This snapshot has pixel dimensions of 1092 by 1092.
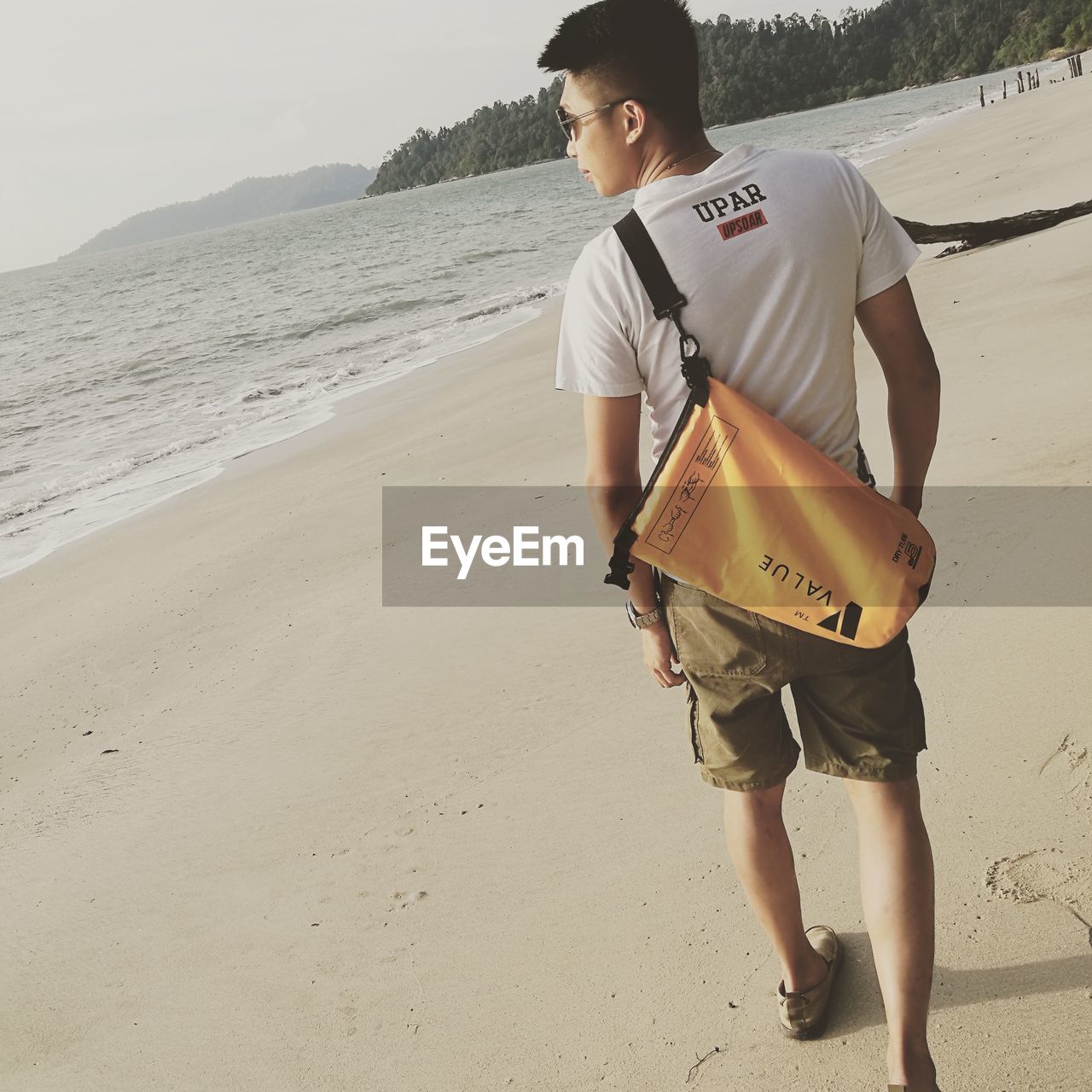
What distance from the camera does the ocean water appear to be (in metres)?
9.24

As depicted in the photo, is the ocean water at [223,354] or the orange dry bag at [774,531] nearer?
the orange dry bag at [774,531]

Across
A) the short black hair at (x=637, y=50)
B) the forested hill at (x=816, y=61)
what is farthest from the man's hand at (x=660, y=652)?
the forested hill at (x=816, y=61)

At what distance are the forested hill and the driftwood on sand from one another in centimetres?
11572

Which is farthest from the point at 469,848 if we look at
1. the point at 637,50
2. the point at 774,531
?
the point at 637,50

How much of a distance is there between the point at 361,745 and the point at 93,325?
29400 mm

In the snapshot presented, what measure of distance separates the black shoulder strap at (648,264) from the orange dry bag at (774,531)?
0.17m

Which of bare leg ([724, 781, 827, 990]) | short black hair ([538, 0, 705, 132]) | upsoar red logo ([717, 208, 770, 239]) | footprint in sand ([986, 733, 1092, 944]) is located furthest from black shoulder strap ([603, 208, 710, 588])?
footprint in sand ([986, 733, 1092, 944])

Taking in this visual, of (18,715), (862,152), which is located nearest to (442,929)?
(18,715)

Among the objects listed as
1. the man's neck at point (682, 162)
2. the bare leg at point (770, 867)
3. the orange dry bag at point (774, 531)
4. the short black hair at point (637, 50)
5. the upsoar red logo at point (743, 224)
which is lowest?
the bare leg at point (770, 867)

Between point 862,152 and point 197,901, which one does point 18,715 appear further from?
point 862,152

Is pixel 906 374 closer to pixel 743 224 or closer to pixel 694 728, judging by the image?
pixel 743 224

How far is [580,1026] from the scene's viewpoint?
224 cm

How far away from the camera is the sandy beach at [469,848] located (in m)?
2.19

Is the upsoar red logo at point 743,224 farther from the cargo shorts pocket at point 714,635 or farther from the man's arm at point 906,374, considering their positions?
the cargo shorts pocket at point 714,635
